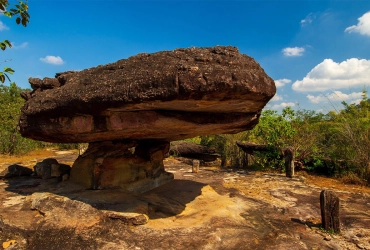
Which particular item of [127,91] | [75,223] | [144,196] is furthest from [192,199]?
[127,91]

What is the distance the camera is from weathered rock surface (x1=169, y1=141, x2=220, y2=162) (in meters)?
16.6

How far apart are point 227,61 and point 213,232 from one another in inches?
119

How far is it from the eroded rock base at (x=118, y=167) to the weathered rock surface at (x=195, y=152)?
9.27 meters

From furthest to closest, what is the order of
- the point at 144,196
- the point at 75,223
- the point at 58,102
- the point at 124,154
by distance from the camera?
the point at 124,154 → the point at 144,196 → the point at 58,102 → the point at 75,223

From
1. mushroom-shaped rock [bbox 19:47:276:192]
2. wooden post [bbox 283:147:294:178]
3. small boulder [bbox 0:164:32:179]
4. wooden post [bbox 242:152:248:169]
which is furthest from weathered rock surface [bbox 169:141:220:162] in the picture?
mushroom-shaped rock [bbox 19:47:276:192]

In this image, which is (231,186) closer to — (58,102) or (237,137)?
(58,102)

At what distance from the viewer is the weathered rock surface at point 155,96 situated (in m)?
3.76

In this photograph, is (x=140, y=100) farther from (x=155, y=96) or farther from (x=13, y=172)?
(x=13, y=172)

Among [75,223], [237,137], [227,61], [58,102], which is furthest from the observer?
[237,137]

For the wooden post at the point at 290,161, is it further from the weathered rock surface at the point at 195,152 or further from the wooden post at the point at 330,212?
the weathered rock surface at the point at 195,152

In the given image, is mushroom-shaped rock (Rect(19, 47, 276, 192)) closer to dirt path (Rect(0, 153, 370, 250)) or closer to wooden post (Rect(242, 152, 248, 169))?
dirt path (Rect(0, 153, 370, 250))

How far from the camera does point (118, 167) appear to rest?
6.49 metres

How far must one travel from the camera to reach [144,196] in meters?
6.12

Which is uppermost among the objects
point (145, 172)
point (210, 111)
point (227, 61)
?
point (227, 61)
